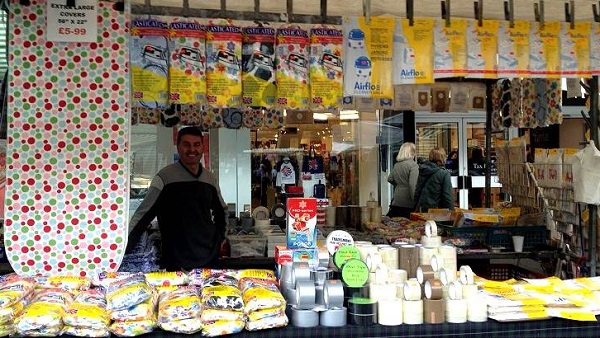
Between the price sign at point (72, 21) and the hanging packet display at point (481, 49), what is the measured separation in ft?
7.31

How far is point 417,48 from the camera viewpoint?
3.93 m

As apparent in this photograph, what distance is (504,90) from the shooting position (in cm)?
721

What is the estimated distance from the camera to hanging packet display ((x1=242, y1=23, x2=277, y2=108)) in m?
3.87

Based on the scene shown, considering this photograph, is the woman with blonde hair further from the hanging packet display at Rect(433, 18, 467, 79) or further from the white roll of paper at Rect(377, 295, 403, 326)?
the white roll of paper at Rect(377, 295, 403, 326)

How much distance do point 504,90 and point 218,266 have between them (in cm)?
409

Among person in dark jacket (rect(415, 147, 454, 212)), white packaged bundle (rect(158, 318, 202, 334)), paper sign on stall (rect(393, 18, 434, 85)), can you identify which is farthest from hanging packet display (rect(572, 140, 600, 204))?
white packaged bundle (rect(158, 318, 202, 334))

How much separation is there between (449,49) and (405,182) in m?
5.00

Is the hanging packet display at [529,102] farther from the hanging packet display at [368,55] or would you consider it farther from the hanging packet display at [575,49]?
the hanging packet display at [368,55]

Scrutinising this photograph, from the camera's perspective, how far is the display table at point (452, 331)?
2.75 meters

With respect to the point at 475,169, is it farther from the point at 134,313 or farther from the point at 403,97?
the point at 134,313

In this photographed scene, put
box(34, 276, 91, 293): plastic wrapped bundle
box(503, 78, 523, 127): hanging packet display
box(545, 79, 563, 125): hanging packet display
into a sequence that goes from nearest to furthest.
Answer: box(34, 276, 91, 293): plastic wrapped bundle < box(545, 79, 563, 125): hanging packet display < box(503, 78, 523, 127): hanging packet display

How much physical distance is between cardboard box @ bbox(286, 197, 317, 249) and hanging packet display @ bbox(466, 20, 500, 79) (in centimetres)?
140

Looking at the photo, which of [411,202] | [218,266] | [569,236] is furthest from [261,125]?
[569,236]

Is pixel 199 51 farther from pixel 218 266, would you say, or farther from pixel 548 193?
pixel 548 193
